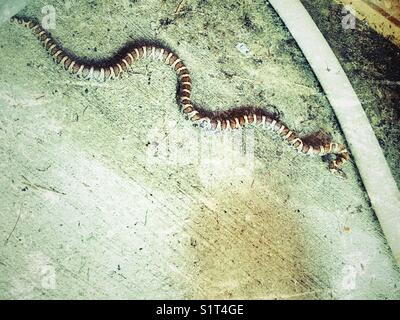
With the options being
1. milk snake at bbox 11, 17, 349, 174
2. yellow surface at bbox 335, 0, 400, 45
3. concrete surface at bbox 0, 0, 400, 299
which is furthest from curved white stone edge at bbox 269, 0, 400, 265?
yellow surface at bbox 335, 0, 400, 45

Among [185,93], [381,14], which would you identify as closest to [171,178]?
[185,93]

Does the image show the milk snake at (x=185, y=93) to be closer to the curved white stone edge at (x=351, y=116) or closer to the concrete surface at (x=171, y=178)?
the concrete surface at (x=171, y=178)

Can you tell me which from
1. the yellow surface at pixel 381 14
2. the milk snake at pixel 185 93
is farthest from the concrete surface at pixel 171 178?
the yellow surface at pixel 381 14

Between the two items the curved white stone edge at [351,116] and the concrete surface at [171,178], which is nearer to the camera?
the concrete surface at [171,178]

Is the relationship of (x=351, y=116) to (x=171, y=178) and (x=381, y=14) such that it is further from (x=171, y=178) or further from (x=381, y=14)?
(x=171, y=178)

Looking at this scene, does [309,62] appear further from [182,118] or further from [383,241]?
[383,241]

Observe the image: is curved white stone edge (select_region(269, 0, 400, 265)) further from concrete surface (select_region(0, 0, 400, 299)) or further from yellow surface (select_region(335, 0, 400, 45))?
yellow surface (select_region(335, 0, 400, 45))
